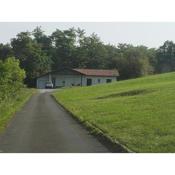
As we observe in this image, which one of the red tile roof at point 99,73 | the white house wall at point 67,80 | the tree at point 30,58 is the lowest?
the white house wall at point 67,80

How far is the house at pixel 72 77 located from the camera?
101000 mm

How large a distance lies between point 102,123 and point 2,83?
52.4 ft

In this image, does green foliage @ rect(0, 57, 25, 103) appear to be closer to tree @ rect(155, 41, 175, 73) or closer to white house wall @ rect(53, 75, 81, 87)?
white house wall @ rect(53, 75, 81, 87)

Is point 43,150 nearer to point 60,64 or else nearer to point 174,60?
point 60,64

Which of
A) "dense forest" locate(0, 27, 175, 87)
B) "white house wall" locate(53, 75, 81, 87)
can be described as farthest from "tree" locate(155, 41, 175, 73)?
"white house wall" locate(53, 75, 81, 87)

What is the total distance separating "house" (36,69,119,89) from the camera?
10100 cm

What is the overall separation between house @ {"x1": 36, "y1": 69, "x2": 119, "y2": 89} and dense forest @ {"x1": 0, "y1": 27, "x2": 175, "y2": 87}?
2998 mm

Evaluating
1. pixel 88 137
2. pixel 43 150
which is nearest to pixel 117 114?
pixel 88 137

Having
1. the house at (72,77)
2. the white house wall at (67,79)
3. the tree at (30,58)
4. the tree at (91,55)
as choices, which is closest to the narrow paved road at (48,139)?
the house at (72,77)

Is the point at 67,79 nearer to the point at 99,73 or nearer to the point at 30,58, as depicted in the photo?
the point at 99,73

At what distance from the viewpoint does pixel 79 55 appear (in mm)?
119625

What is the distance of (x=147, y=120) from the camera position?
19.1 meters

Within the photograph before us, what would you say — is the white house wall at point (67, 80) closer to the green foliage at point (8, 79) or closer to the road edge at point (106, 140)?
the green foliage at point (8, 79)

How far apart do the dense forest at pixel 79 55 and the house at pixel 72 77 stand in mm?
2998
